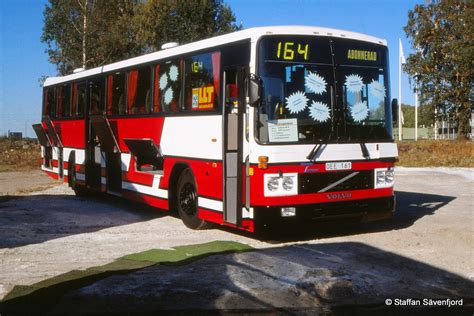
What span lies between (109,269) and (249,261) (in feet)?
5.82

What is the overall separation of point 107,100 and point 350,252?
815 centimetres

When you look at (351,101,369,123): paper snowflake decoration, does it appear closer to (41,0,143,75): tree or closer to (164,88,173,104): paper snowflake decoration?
(164,88,173,104): paper snowflake decoration

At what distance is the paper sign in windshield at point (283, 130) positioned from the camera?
30.4ft

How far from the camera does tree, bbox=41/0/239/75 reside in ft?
156

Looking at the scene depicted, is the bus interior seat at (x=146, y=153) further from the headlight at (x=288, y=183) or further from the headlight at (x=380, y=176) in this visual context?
the headlight at (x=380, y=176)

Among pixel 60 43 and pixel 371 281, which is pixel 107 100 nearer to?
pixel 371 281

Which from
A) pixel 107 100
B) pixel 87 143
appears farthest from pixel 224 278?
pixel 87 143

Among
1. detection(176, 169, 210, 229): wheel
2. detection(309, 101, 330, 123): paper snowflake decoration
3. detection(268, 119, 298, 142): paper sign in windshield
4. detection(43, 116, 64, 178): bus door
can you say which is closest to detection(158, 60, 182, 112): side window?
detection(176, 169, 210, 229): wheel

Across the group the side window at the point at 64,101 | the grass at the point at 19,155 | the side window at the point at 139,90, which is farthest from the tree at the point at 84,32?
the side window at the point at 139,90

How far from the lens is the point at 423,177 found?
2400 centimetres

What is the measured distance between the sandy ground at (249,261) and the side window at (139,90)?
90.4 inches

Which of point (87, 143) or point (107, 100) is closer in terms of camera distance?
point (107, 100)

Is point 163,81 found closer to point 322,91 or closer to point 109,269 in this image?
point 322,91

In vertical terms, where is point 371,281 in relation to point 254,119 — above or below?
below
